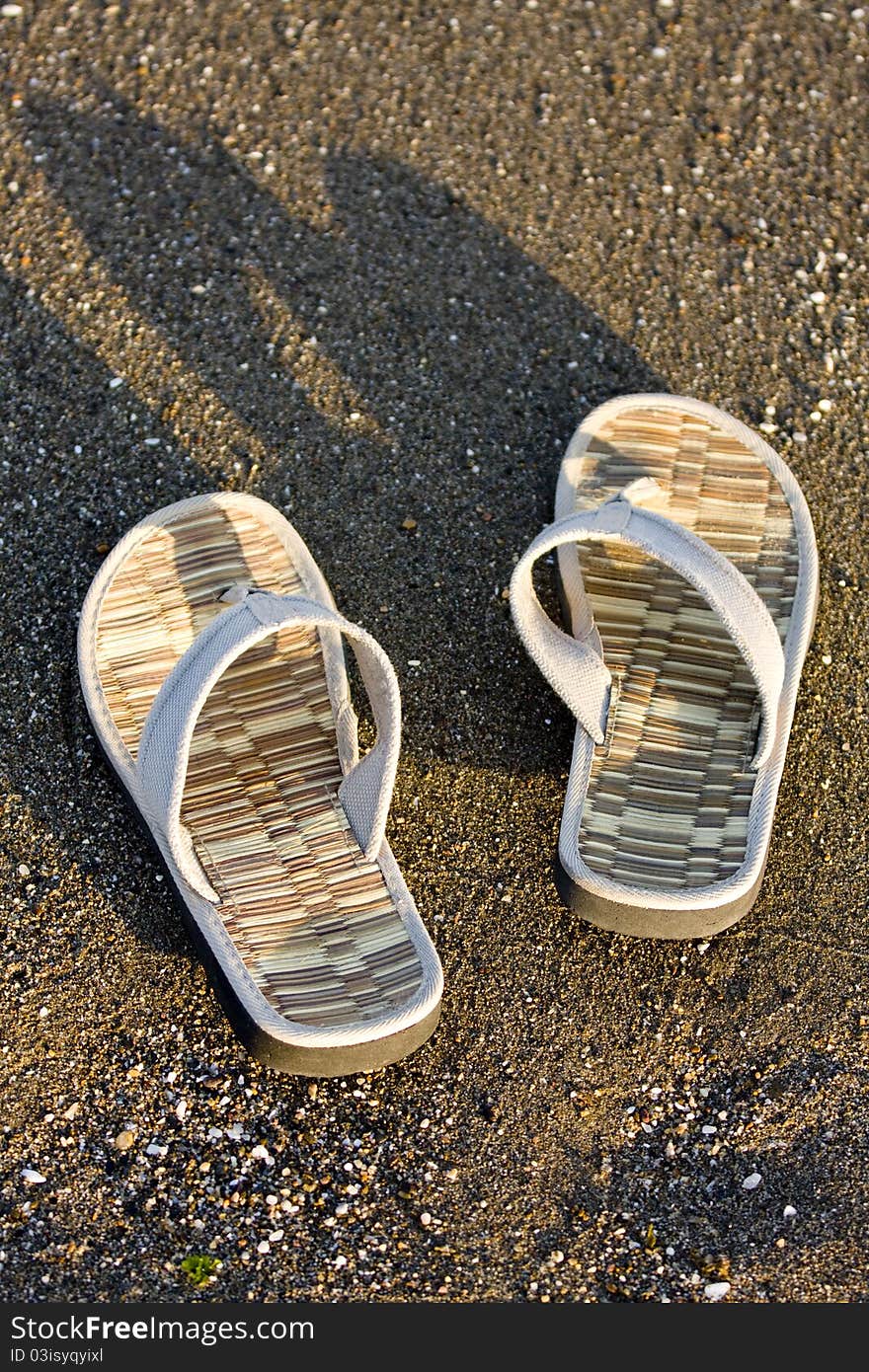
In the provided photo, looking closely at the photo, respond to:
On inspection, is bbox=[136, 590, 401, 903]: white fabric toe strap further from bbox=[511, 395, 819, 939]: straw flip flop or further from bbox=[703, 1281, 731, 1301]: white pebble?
bbox=[703, 1281, 731, 1301]: white pebble

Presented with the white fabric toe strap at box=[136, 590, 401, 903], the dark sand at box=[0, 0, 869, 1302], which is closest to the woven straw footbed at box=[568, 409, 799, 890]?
the dark sand at box=[0, 0, 869, 1302]

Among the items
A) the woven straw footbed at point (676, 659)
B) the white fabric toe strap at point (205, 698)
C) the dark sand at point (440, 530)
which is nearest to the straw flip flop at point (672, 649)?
the woven straw footbed at point (676, 659)

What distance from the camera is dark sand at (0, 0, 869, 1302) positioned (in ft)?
6.65

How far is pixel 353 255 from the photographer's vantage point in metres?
2.85

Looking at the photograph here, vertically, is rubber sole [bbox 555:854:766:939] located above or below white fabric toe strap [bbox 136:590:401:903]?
below

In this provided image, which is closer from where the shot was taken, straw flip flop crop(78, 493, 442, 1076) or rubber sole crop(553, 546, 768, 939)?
straw flip flop crop(78, 493, 442, 1076)

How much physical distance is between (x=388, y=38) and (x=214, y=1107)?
2.28 meters

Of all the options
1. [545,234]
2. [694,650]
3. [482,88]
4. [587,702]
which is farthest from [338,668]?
[482,88]

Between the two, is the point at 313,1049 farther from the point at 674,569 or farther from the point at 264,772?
the point at 674,569

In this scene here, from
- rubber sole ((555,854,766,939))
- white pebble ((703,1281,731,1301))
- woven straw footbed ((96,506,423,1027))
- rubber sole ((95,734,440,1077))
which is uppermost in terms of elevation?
woven straw footbed ((96,506,423,1027))

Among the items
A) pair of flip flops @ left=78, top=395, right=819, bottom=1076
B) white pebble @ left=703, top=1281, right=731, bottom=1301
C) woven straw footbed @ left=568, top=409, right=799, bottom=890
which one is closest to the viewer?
white pebble @ left=703, top=1281, right=731, bottom=1301

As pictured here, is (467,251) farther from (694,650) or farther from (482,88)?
(694,650)

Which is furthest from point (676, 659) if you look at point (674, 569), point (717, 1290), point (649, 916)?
point (717, 1290)

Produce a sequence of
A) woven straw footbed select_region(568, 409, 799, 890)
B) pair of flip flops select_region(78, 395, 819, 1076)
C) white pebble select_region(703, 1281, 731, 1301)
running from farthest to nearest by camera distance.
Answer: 1. woven straw footbed select_region(568, 409, 799, 890)
2. pair of flip flops select_region(78, 395, 819, 1076)
3. white pebble select_region(703, 1281, 731, 1301)
